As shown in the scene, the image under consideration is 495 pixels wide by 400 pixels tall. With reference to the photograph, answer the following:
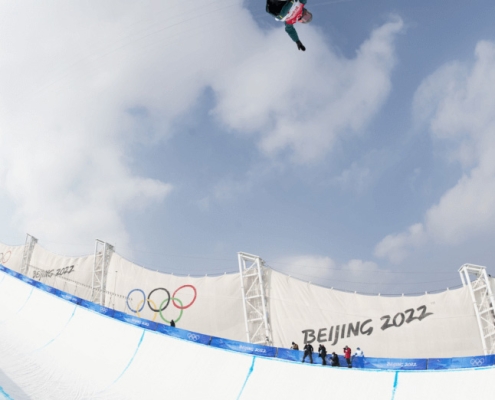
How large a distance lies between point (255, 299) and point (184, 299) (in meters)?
4.80

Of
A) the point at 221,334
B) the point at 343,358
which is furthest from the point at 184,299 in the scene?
the point at 343,358

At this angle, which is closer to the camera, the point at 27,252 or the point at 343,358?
the point at 343,358

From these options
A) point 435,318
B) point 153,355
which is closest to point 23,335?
point 153,355

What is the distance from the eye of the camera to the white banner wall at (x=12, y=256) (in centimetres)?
3888

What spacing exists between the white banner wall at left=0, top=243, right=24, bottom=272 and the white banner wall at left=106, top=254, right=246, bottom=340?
18.3 metres

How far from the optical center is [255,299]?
19844 mm

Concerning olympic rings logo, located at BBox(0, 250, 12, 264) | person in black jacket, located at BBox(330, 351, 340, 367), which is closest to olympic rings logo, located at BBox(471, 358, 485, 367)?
person in black jacket, located at BBox(330, 351, 340, 367)

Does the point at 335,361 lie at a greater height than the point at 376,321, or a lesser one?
lesser

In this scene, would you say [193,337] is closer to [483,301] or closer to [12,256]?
[483,301]

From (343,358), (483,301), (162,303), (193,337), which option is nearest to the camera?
(343,358)

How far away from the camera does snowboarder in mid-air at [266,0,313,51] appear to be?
4.49 m

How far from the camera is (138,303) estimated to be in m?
24.1

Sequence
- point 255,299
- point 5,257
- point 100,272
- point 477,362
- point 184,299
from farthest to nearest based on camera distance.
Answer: point 5,257
point 100,272
point 184,299
point 255,299
point 477,362

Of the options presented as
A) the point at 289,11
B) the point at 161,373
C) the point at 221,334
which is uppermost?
the point at 221,334
